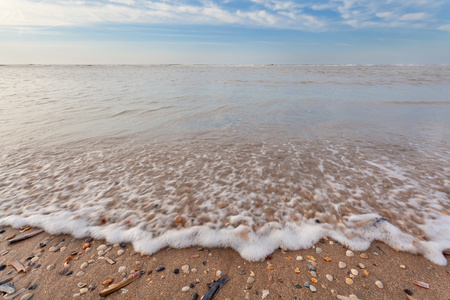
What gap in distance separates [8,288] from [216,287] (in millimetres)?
2032

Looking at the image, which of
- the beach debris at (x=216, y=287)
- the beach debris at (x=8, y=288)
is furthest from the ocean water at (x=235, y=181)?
the beach debris at (x=8, y=288)

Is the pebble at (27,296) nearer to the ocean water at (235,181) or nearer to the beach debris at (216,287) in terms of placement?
the ocean water at (235,181)

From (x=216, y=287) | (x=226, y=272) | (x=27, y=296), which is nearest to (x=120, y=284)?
(x=27, y=296)

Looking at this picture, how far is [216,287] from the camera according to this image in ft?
6.88

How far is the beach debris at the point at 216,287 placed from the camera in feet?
6.61

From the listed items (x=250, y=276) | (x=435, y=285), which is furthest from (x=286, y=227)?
(x=435, y=285)

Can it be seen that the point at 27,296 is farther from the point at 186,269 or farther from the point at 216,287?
the point at 216,287

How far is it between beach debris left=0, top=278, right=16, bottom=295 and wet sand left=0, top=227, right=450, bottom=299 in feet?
0.11

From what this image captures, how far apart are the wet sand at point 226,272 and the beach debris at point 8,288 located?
0.03m

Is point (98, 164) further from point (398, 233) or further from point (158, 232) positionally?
point (398, 233)

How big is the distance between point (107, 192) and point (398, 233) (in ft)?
14.0

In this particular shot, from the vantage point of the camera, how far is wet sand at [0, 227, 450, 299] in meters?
2.05

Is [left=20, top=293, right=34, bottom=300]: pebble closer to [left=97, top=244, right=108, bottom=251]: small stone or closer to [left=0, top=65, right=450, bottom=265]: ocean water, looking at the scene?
[left=97, top=244, right=108, bottom=251]: small stone

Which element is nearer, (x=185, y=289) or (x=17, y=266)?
(x=185, y=289)
